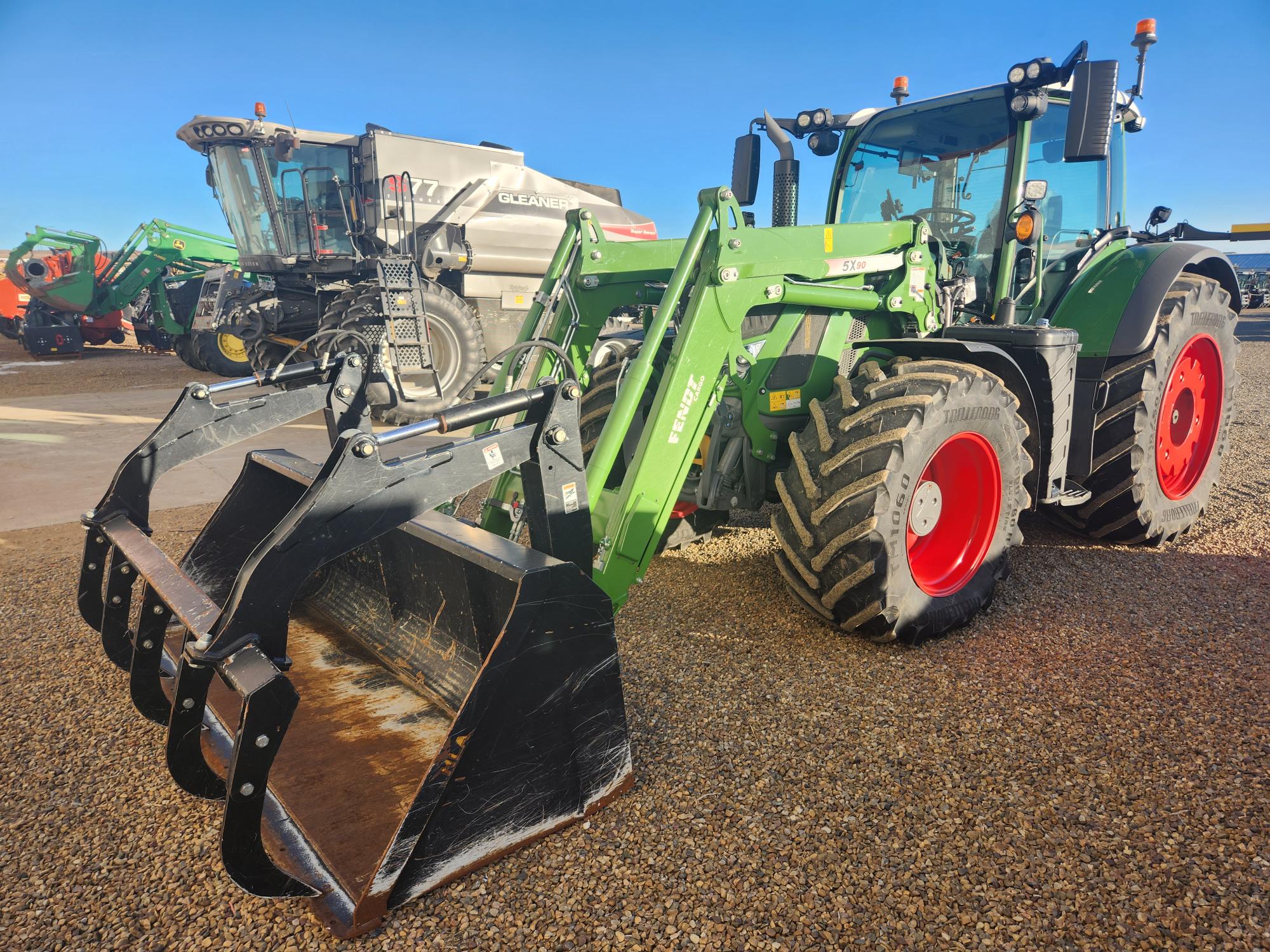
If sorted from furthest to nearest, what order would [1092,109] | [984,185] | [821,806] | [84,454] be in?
[84,454] → [984,185] → [1092,109] → [821,806]

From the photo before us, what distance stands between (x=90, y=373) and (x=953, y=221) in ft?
52.8

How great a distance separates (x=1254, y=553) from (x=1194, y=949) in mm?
3365

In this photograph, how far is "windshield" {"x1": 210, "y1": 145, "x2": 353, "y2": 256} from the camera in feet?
33.3

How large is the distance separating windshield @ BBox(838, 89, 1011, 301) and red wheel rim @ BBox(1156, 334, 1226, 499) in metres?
1.49

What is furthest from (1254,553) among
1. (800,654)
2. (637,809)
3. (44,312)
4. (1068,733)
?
(44,312)

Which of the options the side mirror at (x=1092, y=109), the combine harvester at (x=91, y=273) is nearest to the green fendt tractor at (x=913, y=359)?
the side mirror at (x=1092, y=109)

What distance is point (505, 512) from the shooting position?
3.21 m

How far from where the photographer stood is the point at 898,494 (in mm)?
2881

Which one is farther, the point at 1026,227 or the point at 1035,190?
the point at 1035,190

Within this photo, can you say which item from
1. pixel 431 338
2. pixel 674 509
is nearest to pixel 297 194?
pixel 431 338

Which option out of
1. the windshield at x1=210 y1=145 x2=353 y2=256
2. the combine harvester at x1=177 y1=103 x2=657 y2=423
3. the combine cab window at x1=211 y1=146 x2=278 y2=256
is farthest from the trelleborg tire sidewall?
the combine cab window at x1=211 y1=146 x2=278 y2=256

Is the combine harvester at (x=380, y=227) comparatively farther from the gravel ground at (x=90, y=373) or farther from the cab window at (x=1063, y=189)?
the cab window at (x=1063, y=189)

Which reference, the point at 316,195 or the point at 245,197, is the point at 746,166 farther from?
the point at 245,197

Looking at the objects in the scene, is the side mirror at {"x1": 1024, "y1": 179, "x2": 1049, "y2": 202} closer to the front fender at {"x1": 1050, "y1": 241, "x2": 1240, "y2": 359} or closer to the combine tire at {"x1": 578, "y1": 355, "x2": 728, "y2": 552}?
the front fender at {"x1": 1050, "y1": 241, "x2": 1240, "y2": 359}
